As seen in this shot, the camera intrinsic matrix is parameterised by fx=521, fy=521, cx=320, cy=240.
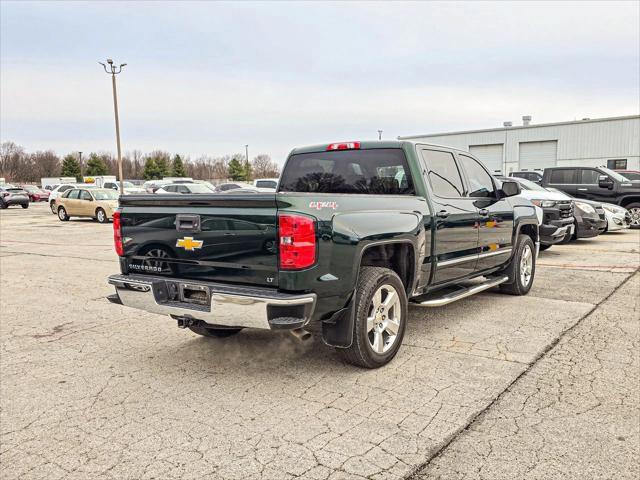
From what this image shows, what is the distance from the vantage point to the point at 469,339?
4.94 metres

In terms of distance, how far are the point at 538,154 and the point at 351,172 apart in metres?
43.2

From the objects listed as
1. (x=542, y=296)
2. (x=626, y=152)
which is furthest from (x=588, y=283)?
(x=626, y=152)

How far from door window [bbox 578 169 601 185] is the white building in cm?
2657

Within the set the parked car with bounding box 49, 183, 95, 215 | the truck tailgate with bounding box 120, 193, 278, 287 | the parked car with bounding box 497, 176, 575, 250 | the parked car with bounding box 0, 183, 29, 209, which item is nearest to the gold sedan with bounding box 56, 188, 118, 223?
the parked car with bounding box 49, 183, 95, 215

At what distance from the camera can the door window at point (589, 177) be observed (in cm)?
1555

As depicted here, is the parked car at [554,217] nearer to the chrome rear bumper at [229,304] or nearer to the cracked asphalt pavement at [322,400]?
the cracked asphalt pavement at [322,400]

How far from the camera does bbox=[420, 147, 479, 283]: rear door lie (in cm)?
497

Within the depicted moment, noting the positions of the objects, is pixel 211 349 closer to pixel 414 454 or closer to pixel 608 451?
Answer: pixel 414 454

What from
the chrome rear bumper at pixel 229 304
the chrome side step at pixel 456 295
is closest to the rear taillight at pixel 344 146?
the chrome side step at pixel 456 295

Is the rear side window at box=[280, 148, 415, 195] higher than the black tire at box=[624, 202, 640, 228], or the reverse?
the rear side window at box=[280, 148, 415, 195]

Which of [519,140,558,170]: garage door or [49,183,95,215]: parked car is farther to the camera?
[519,140,558,170]: garage door

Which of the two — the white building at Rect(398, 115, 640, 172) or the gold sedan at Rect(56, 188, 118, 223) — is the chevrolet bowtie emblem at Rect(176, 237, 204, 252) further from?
the white building at Rect(398, 115, 640, 172)

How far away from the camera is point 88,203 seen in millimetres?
22344

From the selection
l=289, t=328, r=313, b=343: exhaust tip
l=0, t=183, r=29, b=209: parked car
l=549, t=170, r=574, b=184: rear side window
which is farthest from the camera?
l=0, t=183, r=29, b=209: parked car
